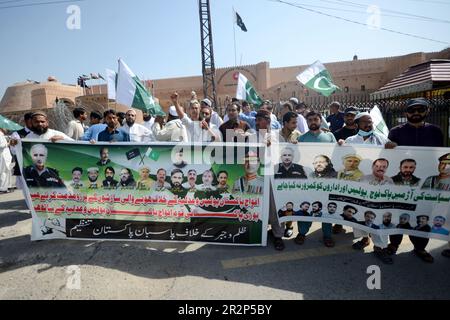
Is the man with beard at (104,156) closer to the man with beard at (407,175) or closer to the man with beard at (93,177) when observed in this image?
the man with beard at (93,177)

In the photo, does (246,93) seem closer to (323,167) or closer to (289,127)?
(289,127)

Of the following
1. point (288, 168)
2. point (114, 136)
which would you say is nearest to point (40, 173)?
point (114, 136)

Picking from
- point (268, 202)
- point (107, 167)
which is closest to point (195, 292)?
point (268, 202)

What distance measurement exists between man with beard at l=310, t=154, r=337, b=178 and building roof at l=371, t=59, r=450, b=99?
405cm

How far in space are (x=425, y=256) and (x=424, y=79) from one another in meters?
4.44

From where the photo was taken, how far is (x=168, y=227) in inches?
135

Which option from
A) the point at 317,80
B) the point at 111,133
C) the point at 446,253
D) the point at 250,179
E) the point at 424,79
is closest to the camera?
the point at 446,253

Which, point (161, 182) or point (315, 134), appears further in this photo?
point (315, 134)

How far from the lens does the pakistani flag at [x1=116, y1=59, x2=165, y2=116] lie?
5.40 meters

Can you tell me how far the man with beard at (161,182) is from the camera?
3393mm

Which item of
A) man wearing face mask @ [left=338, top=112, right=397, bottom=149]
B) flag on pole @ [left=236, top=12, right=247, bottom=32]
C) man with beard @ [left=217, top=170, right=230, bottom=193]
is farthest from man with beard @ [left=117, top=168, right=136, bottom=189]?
flag on pole @ [left=236, top=12, right=247, bottom=32]

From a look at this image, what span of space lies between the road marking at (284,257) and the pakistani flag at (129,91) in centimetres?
365

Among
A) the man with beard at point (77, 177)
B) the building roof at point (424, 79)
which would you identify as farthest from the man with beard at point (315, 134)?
the building roof at point (424, 79)

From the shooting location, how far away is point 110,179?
3.46 m
